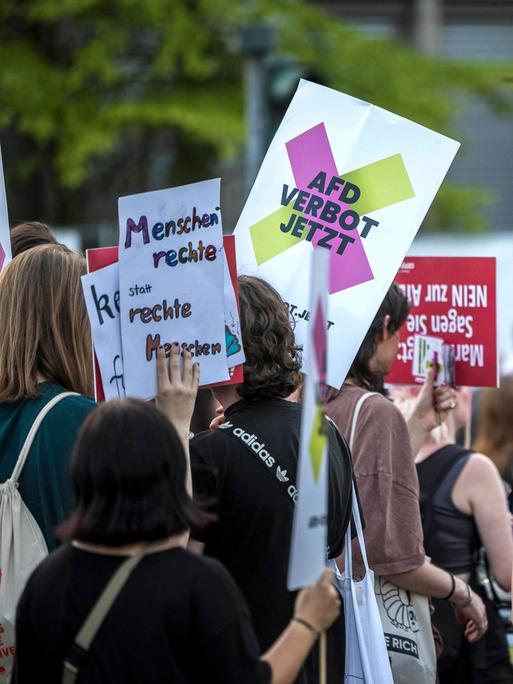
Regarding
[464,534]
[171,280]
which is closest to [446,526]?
Result: [464,534]

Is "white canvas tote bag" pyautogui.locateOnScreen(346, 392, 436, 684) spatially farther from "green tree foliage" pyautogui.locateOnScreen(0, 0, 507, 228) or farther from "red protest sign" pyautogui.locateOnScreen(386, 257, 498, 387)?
"green tree foliage" pyautogui.locateOnScreen(0, 0, 507, 228)

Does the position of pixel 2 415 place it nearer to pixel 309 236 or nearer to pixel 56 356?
pixel 56 356

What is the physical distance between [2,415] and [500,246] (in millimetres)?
4599

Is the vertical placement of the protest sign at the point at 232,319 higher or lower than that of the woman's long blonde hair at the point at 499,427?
higher

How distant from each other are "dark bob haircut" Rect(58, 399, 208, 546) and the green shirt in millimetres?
617

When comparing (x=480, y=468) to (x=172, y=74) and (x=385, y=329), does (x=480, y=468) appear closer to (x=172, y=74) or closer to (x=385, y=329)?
(x=385, y=329)

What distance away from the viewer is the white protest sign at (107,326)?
10.0 feet

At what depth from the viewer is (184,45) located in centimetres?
1403

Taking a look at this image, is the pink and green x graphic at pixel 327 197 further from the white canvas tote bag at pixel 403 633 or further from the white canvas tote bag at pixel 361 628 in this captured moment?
the white canvas tote bag at pixel 361 628

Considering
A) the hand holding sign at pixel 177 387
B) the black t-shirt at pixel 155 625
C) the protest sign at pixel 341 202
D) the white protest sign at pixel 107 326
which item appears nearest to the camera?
the black t-shirt at pixel 155 625

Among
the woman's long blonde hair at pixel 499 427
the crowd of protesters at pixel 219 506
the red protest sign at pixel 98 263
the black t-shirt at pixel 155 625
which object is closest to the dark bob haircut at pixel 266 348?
the crowd of protesters at pixel 219 506

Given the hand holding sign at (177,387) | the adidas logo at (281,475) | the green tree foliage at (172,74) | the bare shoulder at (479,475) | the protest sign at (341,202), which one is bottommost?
the bare shoulder at (479,475)

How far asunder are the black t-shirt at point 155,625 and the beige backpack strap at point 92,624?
0.01 meters

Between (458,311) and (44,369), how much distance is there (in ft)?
5.92
